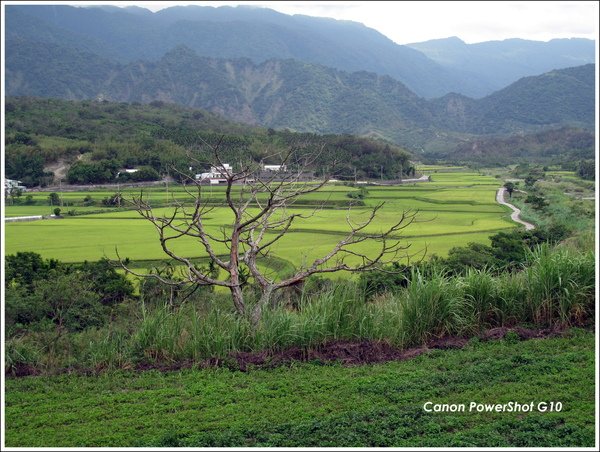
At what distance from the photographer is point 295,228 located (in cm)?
2183

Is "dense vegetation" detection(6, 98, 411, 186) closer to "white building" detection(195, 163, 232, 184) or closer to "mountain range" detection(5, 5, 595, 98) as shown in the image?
"white building" detection(195, 163, 232, 184)

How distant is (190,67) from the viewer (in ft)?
427

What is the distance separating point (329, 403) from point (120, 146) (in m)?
33.0

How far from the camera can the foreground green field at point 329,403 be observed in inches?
151

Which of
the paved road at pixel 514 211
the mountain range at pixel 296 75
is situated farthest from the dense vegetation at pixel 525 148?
the paved road at pixel 514 211

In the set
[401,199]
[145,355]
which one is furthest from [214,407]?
[401,199]

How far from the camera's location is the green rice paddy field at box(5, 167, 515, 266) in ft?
55.8

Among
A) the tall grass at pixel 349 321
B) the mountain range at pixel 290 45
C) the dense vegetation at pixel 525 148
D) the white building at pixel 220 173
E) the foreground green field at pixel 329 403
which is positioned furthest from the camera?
the mountain range at pixel 290 45

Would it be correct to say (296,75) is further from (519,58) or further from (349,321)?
(349,321)

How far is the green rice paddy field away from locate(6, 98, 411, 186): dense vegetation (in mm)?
1641

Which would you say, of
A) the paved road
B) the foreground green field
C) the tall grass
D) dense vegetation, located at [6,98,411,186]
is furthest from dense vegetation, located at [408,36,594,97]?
the foreground green field

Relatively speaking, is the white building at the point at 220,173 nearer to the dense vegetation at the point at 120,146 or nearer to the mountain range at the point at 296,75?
the dense vegetation at the point at 120,146

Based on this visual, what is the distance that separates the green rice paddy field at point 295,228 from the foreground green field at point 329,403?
7.50 meters

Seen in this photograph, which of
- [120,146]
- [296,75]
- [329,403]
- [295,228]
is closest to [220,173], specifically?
[329,403]
